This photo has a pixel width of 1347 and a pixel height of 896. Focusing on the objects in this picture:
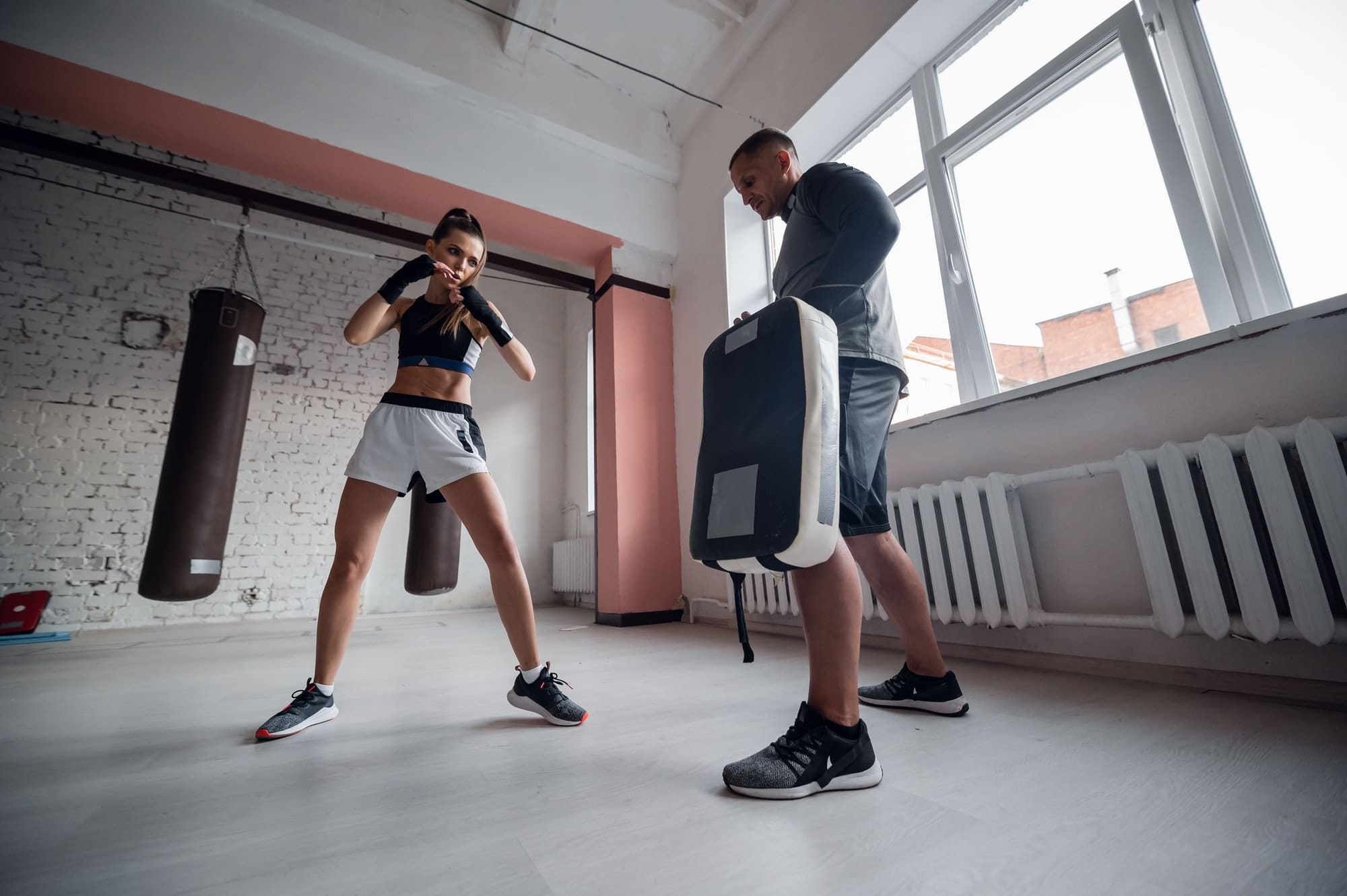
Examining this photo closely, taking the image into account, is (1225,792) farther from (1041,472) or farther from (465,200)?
(465,200)

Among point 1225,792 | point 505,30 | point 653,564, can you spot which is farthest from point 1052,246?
point 505,30

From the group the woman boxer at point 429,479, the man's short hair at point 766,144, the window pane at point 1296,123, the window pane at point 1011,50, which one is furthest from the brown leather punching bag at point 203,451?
the window pane at point 1296,123

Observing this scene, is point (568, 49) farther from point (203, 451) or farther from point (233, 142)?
point (203, 451)

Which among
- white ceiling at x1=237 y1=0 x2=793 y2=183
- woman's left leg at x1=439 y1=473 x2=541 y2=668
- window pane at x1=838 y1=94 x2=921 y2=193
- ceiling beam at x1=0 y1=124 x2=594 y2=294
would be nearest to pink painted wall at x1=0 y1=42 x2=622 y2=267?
ceiling beam at x1=0 y1=124 x2=594 y2=294

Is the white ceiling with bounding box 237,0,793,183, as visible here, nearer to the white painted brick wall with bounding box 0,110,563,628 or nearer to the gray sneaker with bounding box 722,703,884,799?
the white painted brick wall with bounding box 0,110,563,628

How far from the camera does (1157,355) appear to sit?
159cm

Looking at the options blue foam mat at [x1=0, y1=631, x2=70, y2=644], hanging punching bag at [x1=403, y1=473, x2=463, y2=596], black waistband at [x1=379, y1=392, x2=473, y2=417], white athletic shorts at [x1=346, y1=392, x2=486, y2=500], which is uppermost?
black waistband at [x1=379, y1=392, x2=473, y2=417]

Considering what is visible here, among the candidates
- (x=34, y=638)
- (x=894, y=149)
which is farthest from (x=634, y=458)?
(x=34, y=638)

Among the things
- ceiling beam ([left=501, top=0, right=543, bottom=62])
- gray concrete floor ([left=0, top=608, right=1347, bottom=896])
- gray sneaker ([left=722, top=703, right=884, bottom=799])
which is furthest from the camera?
ceiling beam ([left=501, top=0, right=543, bottom=62])

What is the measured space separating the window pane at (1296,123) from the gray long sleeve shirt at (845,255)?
1264mm

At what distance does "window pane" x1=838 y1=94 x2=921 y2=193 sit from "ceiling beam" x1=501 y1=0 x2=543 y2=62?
2.19 metres

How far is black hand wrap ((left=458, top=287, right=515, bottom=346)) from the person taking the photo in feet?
5.09

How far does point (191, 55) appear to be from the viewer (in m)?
2.85

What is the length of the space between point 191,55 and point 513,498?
4.32 m
